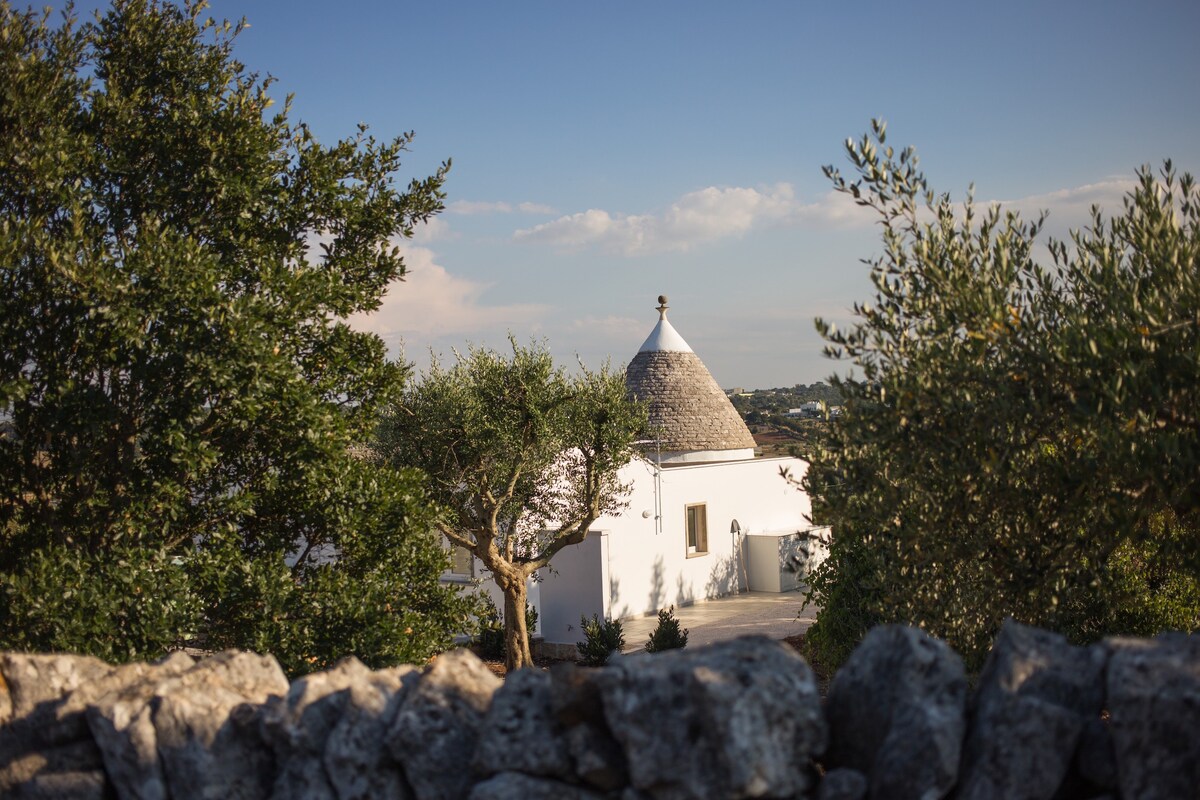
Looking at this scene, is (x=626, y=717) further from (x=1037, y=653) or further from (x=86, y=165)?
(x=86, y=165)

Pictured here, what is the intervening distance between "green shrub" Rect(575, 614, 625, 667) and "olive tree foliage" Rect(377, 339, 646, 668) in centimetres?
132

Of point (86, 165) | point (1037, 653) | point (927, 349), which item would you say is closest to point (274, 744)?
point (1037, 653)

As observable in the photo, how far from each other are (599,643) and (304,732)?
16.2 metres

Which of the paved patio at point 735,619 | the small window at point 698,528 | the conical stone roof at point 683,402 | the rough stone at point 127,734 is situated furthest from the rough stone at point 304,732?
the conical stone roof at point 683,402

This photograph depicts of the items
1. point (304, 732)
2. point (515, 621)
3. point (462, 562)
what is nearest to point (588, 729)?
point (304, 732)

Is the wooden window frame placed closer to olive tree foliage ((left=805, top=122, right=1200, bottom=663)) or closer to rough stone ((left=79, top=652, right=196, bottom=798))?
olive tree foliage ((left=805, top=122, right=1200, bottom=663))

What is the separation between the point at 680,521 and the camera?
26.4 meters

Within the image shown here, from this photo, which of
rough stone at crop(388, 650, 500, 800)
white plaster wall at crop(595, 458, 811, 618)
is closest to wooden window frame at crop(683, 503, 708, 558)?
white plaster wall at crop(595, 458, 811, 618)

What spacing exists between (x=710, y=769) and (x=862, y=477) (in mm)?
2965

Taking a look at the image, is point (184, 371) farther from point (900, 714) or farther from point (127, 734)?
point (900, 714)

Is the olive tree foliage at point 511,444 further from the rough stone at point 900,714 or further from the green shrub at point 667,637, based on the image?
the rough stone at point 900,714

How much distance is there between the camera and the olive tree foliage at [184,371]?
782cm

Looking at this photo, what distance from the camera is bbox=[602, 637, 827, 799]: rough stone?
11.1 ft

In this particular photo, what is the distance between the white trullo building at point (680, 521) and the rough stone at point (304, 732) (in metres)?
16.6
